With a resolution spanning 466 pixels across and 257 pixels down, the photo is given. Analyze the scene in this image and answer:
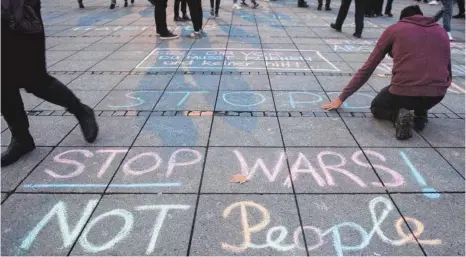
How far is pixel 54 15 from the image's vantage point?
10.3 meters

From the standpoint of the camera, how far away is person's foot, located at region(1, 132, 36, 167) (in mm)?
2865

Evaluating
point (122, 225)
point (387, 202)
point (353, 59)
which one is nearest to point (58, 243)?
point (122, 225)

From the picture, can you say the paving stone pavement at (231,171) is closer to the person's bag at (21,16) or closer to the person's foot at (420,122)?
the person's foot at (420,122)

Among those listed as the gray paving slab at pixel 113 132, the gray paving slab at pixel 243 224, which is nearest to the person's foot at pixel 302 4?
the gray paving slab at pixel 113 132

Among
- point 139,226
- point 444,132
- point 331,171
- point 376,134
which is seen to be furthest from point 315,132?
point 139,226

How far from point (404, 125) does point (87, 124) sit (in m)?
2.91

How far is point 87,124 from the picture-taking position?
10.6 ft

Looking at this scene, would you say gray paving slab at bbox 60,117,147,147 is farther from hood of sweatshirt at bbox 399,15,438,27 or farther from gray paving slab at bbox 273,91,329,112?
hood of sweatshirt at bbox 399,15,438,27

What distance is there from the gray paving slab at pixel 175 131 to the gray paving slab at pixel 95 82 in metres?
1.33

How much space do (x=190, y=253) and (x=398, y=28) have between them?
278 cm

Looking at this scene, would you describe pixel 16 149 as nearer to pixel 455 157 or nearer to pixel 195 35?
pixel 455 157

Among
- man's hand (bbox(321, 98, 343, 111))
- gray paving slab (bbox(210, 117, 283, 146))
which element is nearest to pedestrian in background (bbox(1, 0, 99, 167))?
gray paving slab (bbox(210, 117, 283, 146))

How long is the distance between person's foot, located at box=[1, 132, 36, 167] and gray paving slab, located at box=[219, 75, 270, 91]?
2337 mm

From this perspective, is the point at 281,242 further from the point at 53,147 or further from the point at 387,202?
the point at 53,147
